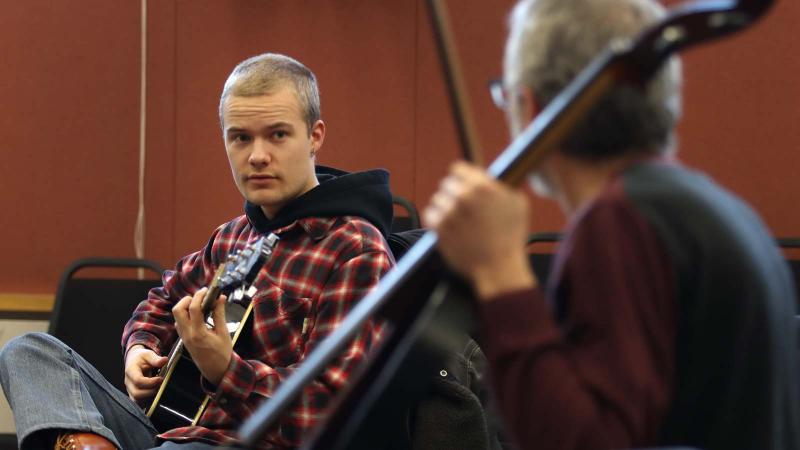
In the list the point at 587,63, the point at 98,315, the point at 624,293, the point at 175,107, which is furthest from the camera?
the point at 175,107

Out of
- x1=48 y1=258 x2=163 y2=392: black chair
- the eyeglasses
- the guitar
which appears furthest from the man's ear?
the eyeglasses

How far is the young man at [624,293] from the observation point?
101 centimetres

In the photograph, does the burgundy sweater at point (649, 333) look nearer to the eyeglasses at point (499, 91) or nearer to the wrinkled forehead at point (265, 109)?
the eyeglasses at point (499, 91)

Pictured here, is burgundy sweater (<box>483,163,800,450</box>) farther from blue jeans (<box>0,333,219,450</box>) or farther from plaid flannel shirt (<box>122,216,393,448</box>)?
blue jeans (<box>0,333,219,450</box>)

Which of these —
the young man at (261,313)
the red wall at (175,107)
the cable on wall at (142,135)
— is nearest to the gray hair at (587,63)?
the young man at (261,313)

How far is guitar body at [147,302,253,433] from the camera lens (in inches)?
88.7

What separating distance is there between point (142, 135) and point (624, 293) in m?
3.22

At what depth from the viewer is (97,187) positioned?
4043 millimetres

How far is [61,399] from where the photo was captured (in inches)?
85.6

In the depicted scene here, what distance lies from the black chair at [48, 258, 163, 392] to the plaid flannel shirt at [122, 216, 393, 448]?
0.93 m

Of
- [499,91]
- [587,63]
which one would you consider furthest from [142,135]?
[587,63]

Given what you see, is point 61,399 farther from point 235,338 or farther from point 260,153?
point 260,153

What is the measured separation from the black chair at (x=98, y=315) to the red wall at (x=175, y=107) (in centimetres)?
76

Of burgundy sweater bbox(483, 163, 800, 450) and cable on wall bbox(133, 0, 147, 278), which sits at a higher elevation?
burgundy sweater bbox(483, 163, 800, 450)
